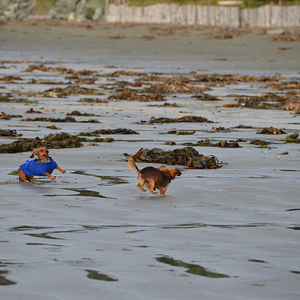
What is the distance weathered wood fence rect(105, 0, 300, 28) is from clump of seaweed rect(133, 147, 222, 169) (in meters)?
37.0

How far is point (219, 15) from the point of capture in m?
44.9

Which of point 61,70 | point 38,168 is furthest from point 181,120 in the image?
point 61,70

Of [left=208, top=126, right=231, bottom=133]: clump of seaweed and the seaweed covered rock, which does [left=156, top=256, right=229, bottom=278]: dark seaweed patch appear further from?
the seaweed covered rock

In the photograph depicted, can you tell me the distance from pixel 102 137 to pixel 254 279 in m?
6.54

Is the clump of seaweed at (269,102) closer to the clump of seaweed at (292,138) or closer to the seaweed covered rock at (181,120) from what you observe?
the seaweed covered rock at (181,120)

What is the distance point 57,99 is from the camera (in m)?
16.0

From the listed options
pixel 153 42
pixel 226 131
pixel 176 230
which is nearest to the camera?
pixel 176 230

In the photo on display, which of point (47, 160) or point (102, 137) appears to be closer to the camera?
point (47, 160)

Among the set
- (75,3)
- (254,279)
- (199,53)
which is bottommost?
(254,279)

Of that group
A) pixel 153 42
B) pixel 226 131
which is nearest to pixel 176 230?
pixel 226 131

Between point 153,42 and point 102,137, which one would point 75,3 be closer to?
point 153,42

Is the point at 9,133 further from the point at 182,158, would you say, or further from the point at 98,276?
the point at 98,276

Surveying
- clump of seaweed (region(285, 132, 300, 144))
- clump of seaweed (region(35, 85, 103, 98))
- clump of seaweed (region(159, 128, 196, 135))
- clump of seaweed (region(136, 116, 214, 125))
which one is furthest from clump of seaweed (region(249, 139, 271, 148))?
clump of seaweed (region(35, 85, 103, 98))

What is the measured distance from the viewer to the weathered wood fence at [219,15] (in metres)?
43.9
